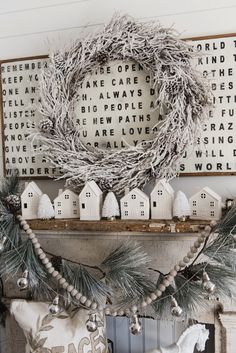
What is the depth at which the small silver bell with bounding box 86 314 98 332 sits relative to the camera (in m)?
1.09

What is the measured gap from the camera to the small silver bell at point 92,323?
3.57ft

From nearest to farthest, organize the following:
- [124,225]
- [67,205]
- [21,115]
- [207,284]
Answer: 1. [207,284]
2. [124,225]
3. [67,205]
4. [21,115]

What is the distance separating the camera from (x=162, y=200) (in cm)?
117

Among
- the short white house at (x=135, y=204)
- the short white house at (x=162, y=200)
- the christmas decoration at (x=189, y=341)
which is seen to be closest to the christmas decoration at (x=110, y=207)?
the short white house at (x=135, y=204)

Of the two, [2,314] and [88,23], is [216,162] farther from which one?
[2,314]

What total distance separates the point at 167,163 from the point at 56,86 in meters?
0.48

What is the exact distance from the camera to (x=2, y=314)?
4.75 feet

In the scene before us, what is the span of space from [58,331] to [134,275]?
13.5 inches

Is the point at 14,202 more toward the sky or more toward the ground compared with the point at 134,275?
more toward the sky

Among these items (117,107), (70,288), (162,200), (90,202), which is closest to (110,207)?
(90,202)

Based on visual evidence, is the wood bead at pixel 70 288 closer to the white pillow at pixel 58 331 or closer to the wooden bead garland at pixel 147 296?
the wooden bead garland at pixel 147 296

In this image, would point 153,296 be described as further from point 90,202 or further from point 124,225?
point 90,202

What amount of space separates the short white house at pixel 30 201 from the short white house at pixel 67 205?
8 cm

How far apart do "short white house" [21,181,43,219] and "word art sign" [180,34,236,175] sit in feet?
2.00
